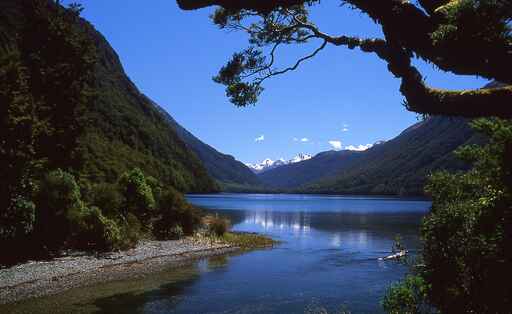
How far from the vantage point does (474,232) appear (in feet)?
37.9

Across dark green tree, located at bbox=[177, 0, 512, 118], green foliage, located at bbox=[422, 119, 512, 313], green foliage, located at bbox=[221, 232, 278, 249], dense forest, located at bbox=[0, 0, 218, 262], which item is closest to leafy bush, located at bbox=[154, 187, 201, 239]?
dense forest, located at bbox=[0, 0, 218, 262]

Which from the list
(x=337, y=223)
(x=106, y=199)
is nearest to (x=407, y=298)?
(x=106, y=199)

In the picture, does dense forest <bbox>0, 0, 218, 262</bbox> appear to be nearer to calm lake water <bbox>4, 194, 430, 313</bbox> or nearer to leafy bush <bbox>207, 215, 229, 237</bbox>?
leafy bush <bbox>207, 215, 229, 237</bbox>

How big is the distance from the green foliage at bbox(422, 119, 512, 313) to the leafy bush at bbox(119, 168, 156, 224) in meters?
39.4

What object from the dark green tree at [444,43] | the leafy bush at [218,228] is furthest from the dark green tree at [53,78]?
the dark green tree at [444,43]

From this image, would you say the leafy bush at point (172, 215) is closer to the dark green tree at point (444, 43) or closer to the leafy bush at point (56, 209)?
the leafy bush at point (56, 209)

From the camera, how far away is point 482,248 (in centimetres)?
1141

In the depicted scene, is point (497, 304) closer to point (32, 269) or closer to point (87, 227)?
point (32, 269)

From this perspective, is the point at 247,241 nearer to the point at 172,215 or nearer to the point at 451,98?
the point at 172,215

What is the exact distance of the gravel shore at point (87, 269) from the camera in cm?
2648

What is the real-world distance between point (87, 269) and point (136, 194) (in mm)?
18266

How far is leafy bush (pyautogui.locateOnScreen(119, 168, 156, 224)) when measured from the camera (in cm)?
5069

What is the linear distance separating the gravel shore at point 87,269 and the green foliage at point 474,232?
69.2 feet

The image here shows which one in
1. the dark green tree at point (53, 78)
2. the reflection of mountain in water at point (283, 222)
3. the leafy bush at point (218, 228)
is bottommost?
the reflection of mountain in water at point (283, 222)
